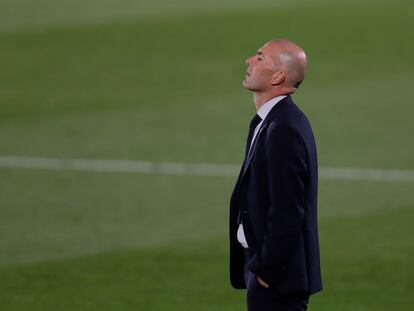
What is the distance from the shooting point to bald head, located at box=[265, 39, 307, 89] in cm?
638

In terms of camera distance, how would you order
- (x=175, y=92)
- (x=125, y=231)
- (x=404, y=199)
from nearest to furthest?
1. (x=125, y=231)
2. (x=404, y=199)
3. (x=175, y=92)

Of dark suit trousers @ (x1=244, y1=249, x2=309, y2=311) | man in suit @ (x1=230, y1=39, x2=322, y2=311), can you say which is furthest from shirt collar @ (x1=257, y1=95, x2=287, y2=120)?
dark suit trousers @ (x1=244, y1=249, x2=309, y2=311)

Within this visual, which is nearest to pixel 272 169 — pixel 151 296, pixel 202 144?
pixel 151 296

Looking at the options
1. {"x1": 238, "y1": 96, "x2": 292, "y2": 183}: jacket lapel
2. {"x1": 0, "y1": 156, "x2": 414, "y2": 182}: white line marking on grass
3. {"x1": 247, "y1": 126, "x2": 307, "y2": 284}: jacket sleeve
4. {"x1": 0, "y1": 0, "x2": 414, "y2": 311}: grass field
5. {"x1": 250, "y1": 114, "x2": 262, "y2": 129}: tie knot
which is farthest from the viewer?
{"x1": 0, "y1": 156, "x2": 414, "y2": 182}: white line marking on grass

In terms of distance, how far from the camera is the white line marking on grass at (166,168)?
43.6 feet

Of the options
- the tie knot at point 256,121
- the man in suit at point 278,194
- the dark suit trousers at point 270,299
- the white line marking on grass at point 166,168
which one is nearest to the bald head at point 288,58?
the man in suit at point 278,194

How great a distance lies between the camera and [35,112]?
52.2 feet

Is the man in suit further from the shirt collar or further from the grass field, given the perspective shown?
the grass field

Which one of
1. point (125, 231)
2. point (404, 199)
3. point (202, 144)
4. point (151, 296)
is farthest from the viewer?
point (202, 144)

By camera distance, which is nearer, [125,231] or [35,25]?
[125,231]

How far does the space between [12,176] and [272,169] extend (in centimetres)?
730

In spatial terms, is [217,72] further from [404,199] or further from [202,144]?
[404,199]

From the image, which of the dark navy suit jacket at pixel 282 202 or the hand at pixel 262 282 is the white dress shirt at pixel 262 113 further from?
the hand at pixel 262 282

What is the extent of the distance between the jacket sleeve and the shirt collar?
0.18 metres
